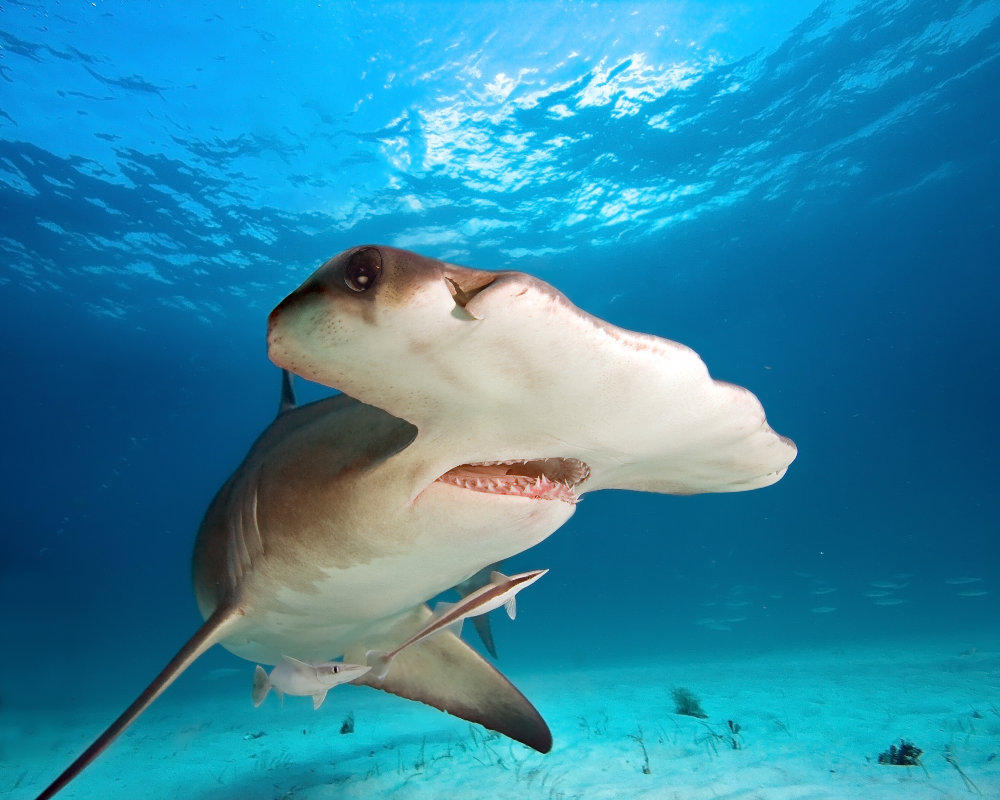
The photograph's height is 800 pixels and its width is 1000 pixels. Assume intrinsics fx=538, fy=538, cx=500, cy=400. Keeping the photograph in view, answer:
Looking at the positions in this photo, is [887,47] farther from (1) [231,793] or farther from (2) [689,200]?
(1) [231,793]

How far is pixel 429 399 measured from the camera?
5.55ft

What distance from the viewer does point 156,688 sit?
7.84 feet

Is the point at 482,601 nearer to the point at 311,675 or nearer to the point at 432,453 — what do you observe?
the point at 432,453

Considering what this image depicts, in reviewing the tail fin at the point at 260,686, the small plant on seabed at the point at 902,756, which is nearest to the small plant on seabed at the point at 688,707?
the small plant on seabed at the point at 902,756

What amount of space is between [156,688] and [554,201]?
21.7 m

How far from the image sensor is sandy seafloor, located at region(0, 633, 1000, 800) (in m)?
5.16

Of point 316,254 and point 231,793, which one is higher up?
point 316,254

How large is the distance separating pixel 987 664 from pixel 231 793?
18.1 metres

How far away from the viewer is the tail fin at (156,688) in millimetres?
2119

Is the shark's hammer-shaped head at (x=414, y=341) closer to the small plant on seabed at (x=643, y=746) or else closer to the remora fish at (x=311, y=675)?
the remora fish at (x=311, y=675)

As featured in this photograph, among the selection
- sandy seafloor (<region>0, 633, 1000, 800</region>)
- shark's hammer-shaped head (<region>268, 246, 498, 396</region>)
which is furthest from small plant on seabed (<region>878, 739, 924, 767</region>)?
shark's hammer-shaped head (<region>268, 246, 498, 396</region>)

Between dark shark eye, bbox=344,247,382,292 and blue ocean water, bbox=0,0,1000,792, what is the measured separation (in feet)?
57.9

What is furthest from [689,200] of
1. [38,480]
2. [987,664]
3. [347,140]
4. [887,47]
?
[38,480]

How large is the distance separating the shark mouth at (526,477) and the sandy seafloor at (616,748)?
107 inches
